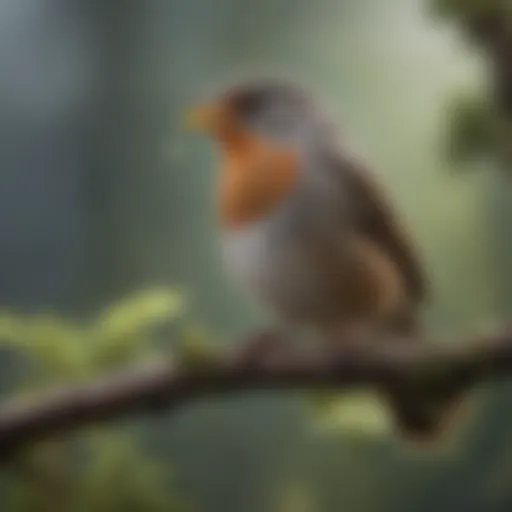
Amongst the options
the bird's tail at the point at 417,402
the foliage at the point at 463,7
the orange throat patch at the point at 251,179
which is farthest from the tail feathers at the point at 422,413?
the foliage at the point at 463,7

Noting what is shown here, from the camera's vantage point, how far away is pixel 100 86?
1377 mm

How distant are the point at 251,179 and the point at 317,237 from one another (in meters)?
0.09

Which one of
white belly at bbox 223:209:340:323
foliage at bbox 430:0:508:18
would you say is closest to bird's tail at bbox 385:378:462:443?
white belly at bbox 223:209:340:323

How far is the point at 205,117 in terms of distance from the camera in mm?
1354

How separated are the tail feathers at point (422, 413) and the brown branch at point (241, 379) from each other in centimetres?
1

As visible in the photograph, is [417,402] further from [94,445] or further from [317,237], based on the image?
[94,445]

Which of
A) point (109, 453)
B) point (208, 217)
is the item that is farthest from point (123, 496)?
point (208, 217)

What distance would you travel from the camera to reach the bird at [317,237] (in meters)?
1.31

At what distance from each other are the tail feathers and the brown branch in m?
0.01

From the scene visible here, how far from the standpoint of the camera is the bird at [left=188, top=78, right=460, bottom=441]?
4.31 ft

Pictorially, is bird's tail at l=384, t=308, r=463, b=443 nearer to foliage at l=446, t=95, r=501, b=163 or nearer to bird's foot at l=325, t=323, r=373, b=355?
bird's foot at l=325, t=323, r=373, b=355

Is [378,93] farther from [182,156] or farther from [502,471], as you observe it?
[502,471]

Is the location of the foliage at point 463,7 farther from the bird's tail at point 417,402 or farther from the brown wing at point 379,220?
the bird's tail at point 417,402

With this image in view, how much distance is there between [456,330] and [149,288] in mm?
307
